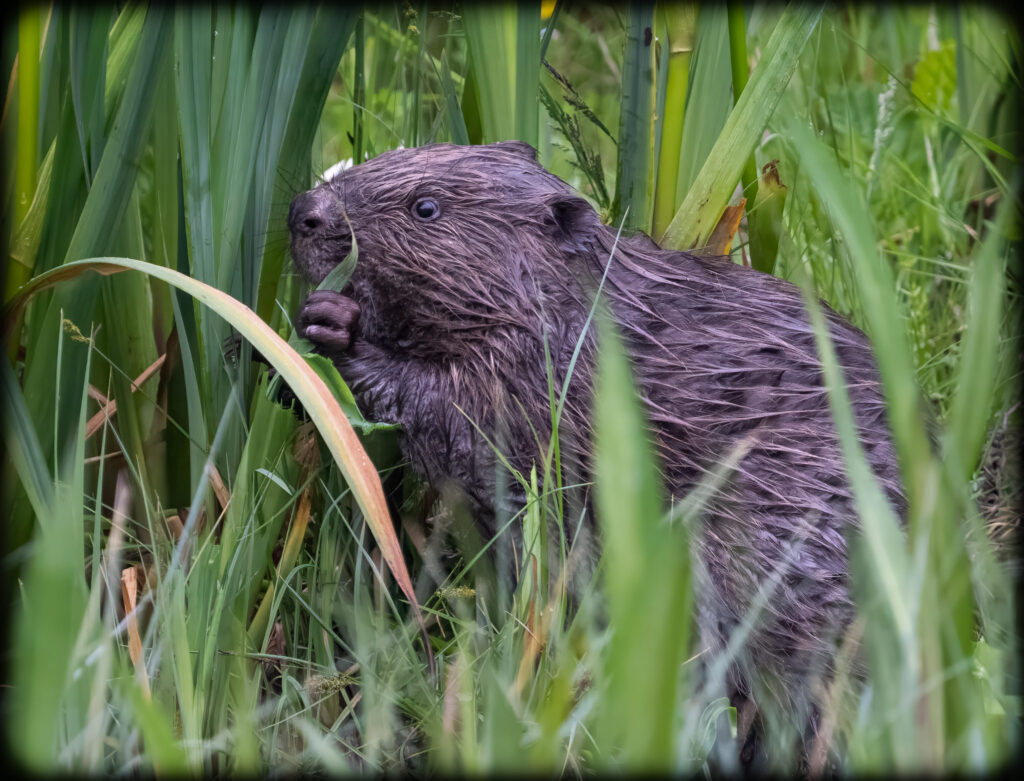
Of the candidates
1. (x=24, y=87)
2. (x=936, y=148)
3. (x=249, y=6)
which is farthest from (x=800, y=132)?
(x=936, y=148)

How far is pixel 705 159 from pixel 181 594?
1.50 metres

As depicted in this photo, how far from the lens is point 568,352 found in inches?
76.7

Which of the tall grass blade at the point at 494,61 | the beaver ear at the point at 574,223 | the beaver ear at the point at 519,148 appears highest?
the tall grass blade at the point at 494,61

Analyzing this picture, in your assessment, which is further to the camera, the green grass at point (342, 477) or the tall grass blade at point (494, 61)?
the tall grass blade at point (494, 61)

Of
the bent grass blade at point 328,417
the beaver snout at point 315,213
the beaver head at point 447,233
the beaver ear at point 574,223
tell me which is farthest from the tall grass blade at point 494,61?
the bent grass blade at point 328,417

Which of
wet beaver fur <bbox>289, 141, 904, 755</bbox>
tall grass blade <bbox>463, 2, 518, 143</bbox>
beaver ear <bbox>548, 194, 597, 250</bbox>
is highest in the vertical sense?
tall grass blade <bbox>463, 2, 518, 143</bbox>

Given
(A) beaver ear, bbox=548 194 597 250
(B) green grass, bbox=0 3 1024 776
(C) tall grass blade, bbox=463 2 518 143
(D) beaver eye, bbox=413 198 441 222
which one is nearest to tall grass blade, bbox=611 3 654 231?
(B) green grass, bbox=0 3 1024 776

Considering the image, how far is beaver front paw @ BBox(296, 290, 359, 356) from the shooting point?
1.91m

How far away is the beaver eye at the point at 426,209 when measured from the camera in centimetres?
200

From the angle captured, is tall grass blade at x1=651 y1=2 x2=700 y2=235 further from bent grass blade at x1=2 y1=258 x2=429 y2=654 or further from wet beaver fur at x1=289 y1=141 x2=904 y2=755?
bent grass blade at x1=2 y1=258 x2=429 y2=654

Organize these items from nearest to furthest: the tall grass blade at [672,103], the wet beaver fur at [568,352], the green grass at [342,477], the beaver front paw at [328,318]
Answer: the green grass at [342,477] → the wet beaver fur at [568,352] → the beaver front paw at [328,318] → the tall grass blade at [672,103]

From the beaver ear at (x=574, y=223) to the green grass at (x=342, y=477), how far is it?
0.19 m

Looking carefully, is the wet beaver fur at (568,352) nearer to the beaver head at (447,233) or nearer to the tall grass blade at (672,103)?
the beaver head at (447,233)

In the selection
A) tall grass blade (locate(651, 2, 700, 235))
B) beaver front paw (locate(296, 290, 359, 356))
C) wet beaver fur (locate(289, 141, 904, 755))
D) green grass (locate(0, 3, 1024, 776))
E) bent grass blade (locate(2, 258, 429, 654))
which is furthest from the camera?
tall grass blade (locate(651, 2, 700, 235))
